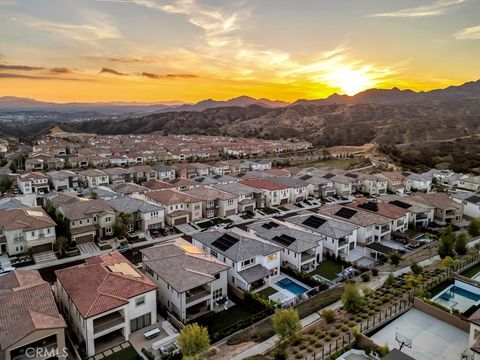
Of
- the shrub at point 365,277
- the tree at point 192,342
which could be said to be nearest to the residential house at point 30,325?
the tree at point 192,342

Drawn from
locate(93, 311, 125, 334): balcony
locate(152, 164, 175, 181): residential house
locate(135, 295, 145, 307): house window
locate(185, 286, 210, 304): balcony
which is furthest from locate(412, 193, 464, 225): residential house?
locate(152, 164, 175, 181): residential house

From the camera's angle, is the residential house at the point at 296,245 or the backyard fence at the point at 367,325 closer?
the backyard fence at the point at 367,325

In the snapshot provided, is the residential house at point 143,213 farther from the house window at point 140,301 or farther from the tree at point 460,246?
the tree at point 460,246

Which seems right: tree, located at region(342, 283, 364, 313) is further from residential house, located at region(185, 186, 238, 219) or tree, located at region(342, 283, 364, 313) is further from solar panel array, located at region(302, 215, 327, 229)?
residential house, located at region(185, 186, 238, 219)

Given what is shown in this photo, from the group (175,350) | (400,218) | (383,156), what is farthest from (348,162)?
(175,350)

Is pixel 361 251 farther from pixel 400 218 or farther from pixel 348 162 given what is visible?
pixel 348 162
